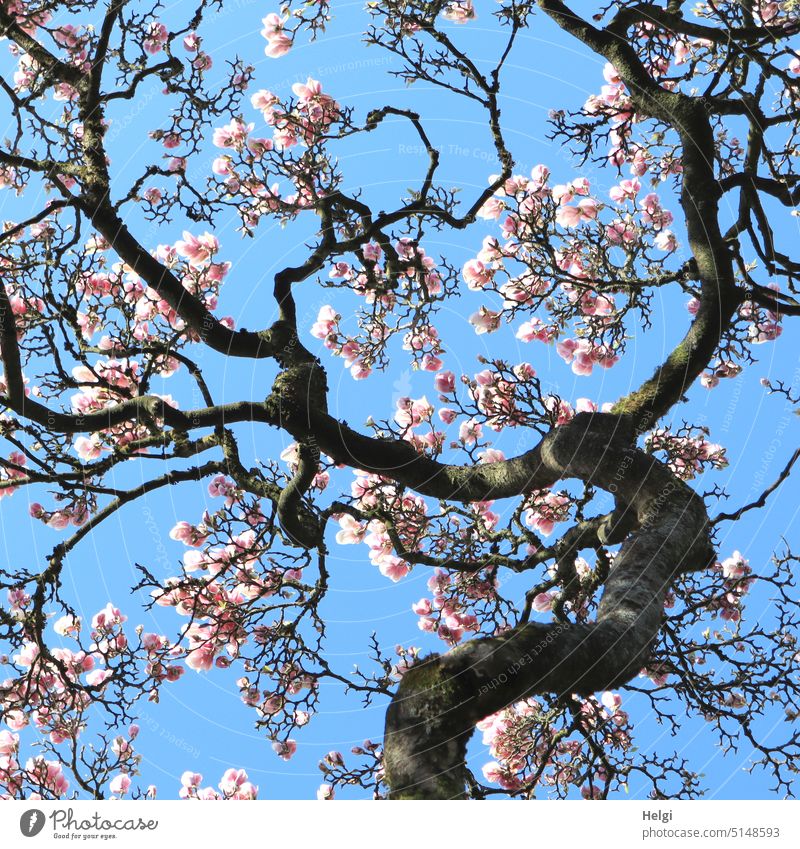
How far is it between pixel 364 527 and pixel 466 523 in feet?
2.97

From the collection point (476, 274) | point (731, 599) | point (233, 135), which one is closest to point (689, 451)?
point (731, 599)

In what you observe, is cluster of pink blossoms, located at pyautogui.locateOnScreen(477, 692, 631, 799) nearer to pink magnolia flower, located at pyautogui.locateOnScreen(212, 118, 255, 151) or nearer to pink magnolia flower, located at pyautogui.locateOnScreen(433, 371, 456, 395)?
pink magnolia flower, located at pyautogui.locateOnScreen(433, 371, 456, 395)

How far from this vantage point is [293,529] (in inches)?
220

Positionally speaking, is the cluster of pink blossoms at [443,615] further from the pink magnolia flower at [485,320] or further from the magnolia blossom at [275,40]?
the magnolia blossom at [275,40]

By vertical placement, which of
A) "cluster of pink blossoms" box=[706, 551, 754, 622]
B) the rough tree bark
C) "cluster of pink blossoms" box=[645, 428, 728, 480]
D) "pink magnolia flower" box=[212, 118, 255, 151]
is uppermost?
"pink magnolia flower" box=[212, 118, 255, 151]
